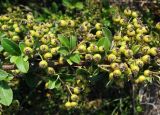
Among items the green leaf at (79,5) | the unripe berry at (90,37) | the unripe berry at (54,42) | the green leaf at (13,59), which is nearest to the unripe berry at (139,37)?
the unripe berry at (90,37)

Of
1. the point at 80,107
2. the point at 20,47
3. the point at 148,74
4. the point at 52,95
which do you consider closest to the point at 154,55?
the point at 148,74

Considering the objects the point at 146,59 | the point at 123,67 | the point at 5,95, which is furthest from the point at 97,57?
the point at 5,95

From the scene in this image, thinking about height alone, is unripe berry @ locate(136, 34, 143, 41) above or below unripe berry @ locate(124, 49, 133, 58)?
above

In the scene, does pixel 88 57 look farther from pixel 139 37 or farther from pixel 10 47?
pixel 10 47

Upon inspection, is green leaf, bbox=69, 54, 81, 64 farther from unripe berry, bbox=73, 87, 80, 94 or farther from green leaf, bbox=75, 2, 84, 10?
green leaf, bbox=75, 2, 84, 10

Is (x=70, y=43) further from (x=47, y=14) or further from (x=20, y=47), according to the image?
(x=47, y=14)

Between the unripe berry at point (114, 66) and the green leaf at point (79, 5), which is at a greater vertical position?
the green leaf at point (79, 5)

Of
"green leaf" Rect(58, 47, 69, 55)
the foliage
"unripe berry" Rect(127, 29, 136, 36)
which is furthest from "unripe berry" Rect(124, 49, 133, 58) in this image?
"green leaf" Rect(58, 47, 69, 55)

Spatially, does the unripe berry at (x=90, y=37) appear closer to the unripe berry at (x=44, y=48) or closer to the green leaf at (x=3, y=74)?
the unripe berry at (x=44, y=48)
